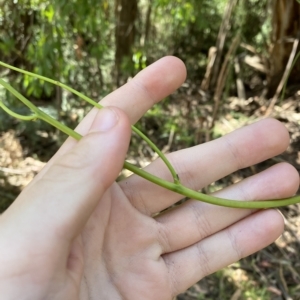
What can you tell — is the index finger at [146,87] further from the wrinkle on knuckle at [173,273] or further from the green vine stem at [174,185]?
the wrinkle on knuckle at [173,273]

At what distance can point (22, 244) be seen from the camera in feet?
2.15

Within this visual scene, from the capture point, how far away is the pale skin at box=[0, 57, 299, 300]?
695mm

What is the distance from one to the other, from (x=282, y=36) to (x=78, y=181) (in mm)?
1835

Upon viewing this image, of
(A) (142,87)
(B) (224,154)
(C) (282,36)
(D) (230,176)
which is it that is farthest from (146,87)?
(C) (282,36)

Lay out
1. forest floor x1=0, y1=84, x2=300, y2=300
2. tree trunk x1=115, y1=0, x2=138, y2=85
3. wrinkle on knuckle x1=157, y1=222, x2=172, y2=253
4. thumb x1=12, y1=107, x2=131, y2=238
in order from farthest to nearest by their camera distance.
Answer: tree trunk x1=115, y1=0, x2=138, y2=85 < forest floor x1=0, y1=84, x2=300, y2=300 < wrinkle on knuckle x1=157, y1=222, x2=172, y2=253 < thumb x1=12, y1=107, x2=131, y2=238

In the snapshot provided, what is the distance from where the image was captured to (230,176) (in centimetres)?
185

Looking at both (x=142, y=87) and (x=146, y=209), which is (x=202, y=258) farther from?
(x=142, y=87)

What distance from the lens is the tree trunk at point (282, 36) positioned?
6.99 feet

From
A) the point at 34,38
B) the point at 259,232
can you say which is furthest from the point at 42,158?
the point at 259,232

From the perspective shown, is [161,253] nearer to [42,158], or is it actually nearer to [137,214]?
[137,214]

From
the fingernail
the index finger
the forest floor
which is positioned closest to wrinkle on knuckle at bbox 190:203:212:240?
the index finger

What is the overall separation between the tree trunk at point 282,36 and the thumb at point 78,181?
161 cm

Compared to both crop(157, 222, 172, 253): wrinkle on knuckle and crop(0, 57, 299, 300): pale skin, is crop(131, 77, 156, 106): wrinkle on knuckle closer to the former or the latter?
crop(0, 57, 299, 300): pale skin

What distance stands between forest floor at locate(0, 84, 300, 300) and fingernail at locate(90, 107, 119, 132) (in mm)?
936
